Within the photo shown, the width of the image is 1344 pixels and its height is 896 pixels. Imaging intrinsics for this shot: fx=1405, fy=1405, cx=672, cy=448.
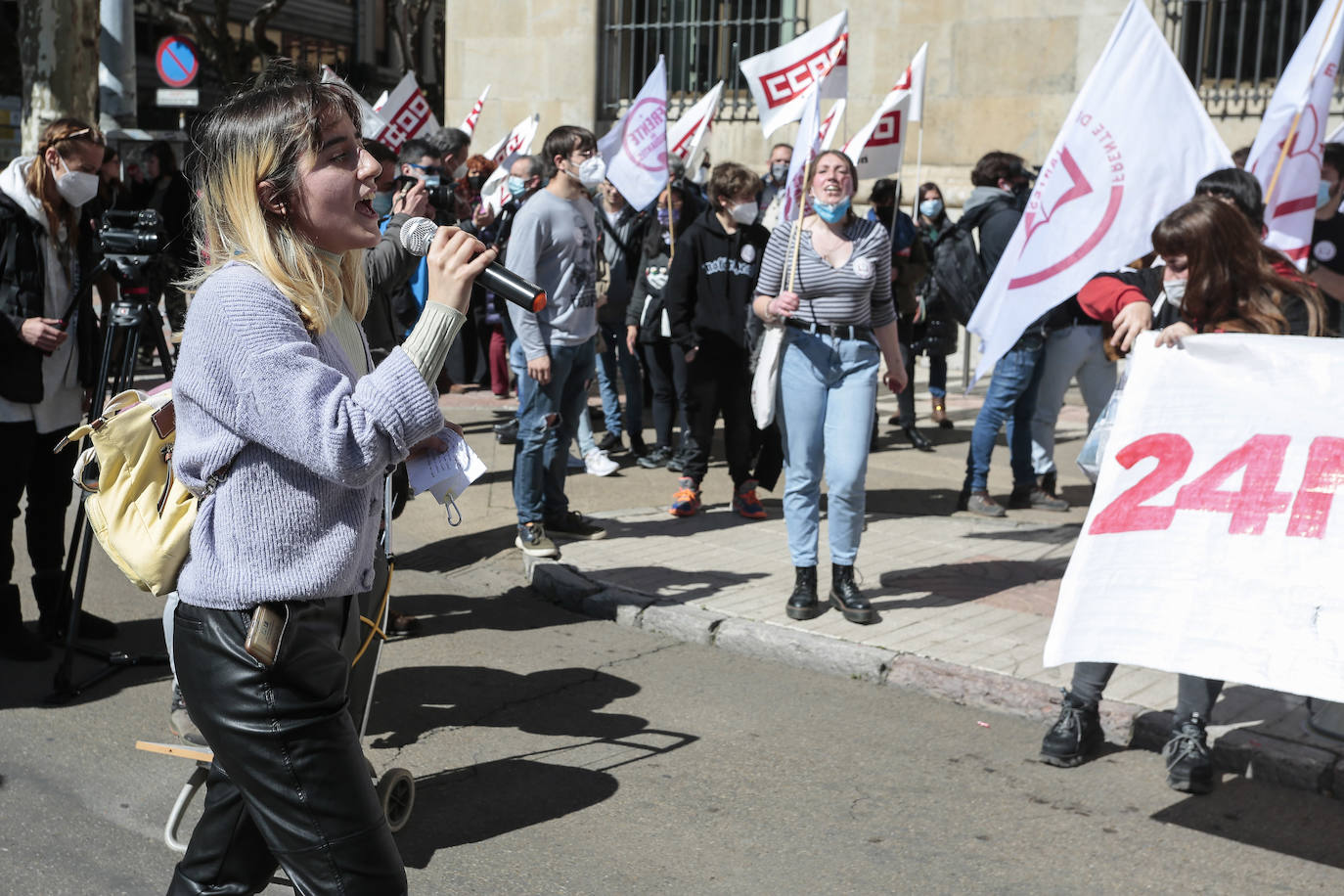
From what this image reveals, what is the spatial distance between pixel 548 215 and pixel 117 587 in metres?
2.81

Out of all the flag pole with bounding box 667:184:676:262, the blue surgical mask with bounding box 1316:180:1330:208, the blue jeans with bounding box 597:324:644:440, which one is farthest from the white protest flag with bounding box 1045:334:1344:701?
the blue jeans with bounding box 597:324:644:440

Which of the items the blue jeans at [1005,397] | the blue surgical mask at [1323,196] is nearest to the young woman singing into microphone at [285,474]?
the blue surgical mask at [1323,196]

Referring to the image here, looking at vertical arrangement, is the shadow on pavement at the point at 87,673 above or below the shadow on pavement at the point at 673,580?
below

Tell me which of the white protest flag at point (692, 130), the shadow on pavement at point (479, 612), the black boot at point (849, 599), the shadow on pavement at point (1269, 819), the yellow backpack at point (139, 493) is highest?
the white protest flag at point (692, 130)

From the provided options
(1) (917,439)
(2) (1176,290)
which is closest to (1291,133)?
(2) (1176,290)

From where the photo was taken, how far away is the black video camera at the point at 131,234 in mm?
5254

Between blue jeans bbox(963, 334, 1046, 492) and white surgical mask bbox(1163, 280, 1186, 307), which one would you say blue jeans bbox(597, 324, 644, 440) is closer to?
blue jeans bbox(963, 334, 1046, 492)

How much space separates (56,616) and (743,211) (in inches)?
177

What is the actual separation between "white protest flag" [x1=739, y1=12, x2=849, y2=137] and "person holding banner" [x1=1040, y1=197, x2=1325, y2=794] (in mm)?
3935

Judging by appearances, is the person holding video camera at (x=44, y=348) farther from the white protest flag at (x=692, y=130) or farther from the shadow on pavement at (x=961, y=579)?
the white protest flag at (x=692, y=130)

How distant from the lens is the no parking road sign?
13891 millimetres

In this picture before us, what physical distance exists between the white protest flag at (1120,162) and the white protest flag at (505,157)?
21.3 feet

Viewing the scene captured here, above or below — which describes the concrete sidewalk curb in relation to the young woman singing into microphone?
below

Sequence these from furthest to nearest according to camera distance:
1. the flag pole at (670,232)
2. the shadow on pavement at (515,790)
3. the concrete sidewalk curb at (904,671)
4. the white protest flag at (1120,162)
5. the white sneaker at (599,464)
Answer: the white sneaker at (599,464) < the flag pole at (670,232) < the white protest flag at (1120,162) < the concrete sidewalk curb at (904,671) < the shadow on pavement at (515,790)
